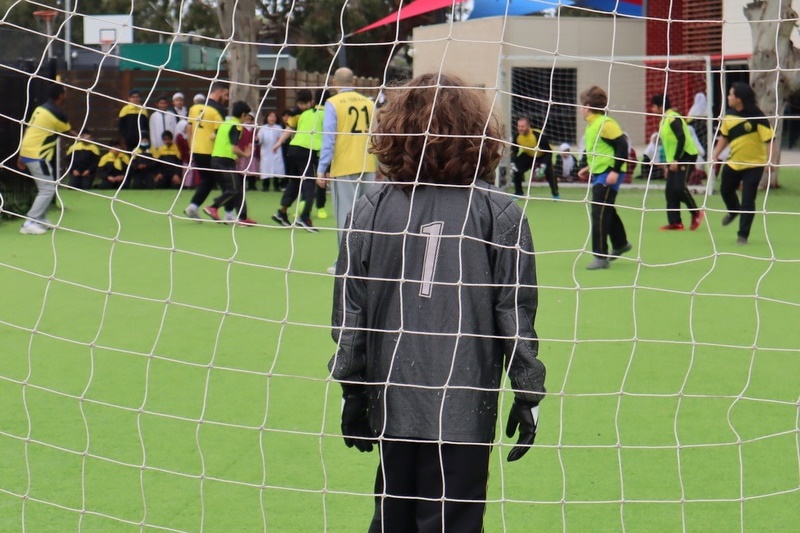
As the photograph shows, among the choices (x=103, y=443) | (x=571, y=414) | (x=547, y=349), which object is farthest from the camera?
(x=547, y=349)

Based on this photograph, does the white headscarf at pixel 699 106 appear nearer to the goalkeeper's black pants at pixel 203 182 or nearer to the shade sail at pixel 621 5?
the shade sail at pixel 621 5

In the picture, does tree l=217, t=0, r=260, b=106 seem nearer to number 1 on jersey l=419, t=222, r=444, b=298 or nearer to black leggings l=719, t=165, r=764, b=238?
black leggings l=719, t=165, r=764, b=238

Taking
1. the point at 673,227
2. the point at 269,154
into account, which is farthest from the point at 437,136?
the point at 269,154

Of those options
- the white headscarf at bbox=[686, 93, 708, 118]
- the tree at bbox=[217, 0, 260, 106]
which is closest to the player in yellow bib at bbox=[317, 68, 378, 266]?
the tree at bbox=[217, 0, 260, 106]

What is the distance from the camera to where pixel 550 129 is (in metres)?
21.8

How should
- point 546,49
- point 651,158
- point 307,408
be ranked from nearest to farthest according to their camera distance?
1. point 307,408
2. point 651,158
3. point 546,49

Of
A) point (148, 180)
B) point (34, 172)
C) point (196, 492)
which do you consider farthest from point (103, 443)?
point (148, 180)

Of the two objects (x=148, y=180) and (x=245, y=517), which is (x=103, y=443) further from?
(x=148, y=180)

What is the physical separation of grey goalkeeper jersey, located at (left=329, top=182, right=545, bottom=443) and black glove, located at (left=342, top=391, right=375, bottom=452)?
103 millimetres

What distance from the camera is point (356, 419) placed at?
2930 mm

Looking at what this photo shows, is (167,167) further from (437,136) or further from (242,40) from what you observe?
(437,136)

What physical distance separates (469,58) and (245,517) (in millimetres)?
18512

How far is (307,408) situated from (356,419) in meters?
2.24

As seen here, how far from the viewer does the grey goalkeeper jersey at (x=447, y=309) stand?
8.92ft
